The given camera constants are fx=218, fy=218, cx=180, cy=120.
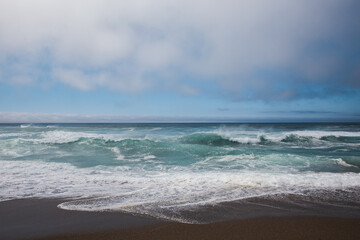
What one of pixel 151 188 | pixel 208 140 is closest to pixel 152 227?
pixel 151 188

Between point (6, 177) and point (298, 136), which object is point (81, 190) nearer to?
point (6, 177)

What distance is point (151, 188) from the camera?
5832 millimetres

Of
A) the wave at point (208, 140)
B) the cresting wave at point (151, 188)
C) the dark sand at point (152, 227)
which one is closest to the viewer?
the dark sand at point (152, 227)

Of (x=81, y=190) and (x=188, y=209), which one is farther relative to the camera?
(x=81, y=190)

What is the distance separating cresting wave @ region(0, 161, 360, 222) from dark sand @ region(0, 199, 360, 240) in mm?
340

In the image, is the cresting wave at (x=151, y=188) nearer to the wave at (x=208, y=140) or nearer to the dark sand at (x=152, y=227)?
the dark sand at (x=152, y=227)

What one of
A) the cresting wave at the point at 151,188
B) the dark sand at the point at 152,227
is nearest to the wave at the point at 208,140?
the cresting wave at the point at 151,188

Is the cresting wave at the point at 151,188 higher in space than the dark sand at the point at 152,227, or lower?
lower

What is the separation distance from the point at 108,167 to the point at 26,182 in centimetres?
307

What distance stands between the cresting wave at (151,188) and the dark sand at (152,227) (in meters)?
0.34

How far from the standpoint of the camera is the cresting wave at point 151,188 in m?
4.56

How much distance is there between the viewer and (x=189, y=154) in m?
12.5

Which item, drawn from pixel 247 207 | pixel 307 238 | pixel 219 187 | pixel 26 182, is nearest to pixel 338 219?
pixel 307 238

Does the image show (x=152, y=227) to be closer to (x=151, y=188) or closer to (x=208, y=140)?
(x=151, y=188)
